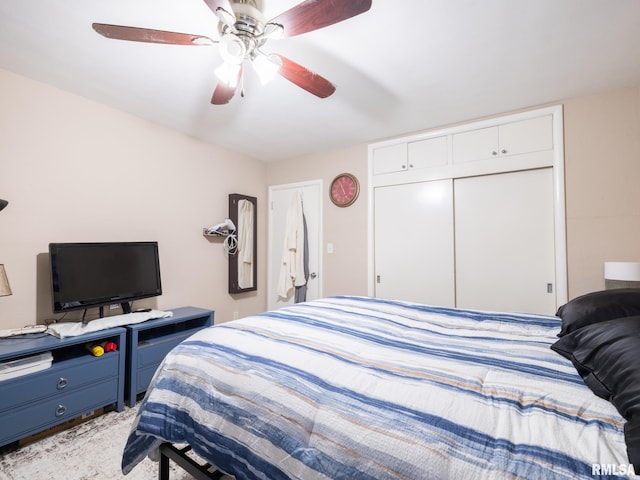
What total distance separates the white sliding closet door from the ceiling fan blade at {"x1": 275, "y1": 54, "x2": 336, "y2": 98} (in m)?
1.86

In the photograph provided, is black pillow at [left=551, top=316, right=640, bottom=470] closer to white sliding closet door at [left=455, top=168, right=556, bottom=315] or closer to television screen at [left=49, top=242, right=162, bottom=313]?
white sliding closet door at [left=455, top=168, right=556, bottom=315]

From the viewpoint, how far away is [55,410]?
1.91m

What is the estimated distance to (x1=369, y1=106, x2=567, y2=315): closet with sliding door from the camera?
8.46ft

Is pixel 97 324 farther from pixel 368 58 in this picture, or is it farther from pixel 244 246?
pixel 368 58

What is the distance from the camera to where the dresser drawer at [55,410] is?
5.68 feet

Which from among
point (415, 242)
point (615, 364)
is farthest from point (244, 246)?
point (615, 364)

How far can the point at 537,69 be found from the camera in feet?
6.79

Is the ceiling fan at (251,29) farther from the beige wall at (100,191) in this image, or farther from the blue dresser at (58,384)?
the blue dresser at (58,384)

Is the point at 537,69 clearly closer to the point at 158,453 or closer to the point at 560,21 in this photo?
the point at 560,21

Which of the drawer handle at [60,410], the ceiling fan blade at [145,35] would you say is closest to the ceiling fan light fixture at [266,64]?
the ceiling fan blade at [145,35]

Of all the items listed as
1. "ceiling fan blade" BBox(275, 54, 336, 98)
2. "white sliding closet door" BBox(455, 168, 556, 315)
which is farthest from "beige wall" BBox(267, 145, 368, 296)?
"ceiling fan blade" BBox(275, 54, 336, 98)

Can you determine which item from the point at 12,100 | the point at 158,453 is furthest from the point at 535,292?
the point at 12,100

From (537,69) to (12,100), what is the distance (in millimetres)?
3702

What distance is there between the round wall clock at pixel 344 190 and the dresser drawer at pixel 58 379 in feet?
8.64
